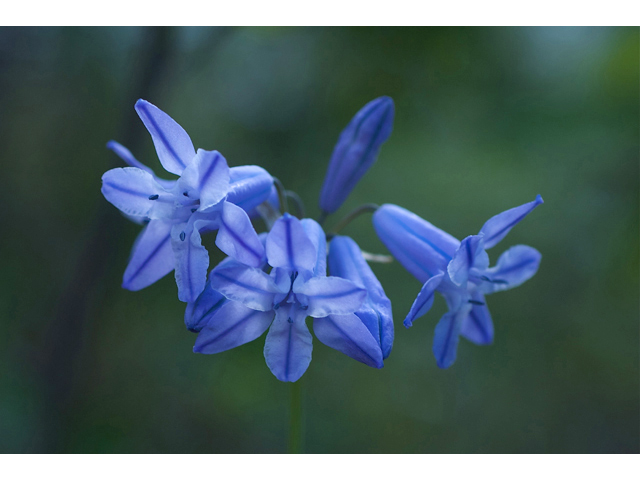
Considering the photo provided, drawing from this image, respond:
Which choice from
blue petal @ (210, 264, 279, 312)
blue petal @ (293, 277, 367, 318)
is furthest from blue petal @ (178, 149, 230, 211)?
blue petal @ (293, 277, 367, 318)

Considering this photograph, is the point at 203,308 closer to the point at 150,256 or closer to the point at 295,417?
the point at 150,256

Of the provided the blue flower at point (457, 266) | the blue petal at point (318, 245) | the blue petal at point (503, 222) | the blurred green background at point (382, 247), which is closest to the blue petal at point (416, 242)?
the blue flower at point (457, 266)

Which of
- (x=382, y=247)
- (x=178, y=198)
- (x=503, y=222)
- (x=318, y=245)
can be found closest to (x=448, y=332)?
(x=503, y=222)

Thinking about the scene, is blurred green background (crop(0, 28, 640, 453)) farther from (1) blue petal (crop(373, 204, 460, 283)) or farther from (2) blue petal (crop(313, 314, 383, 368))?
(2) blue petal (crop(313, 314, 383, 368))

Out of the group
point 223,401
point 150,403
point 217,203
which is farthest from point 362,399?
point 217,203

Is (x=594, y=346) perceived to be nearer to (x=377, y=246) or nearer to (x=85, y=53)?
(x=377, y=246)

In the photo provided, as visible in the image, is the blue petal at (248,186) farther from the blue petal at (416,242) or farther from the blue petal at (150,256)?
the blue petal at (416,242)
